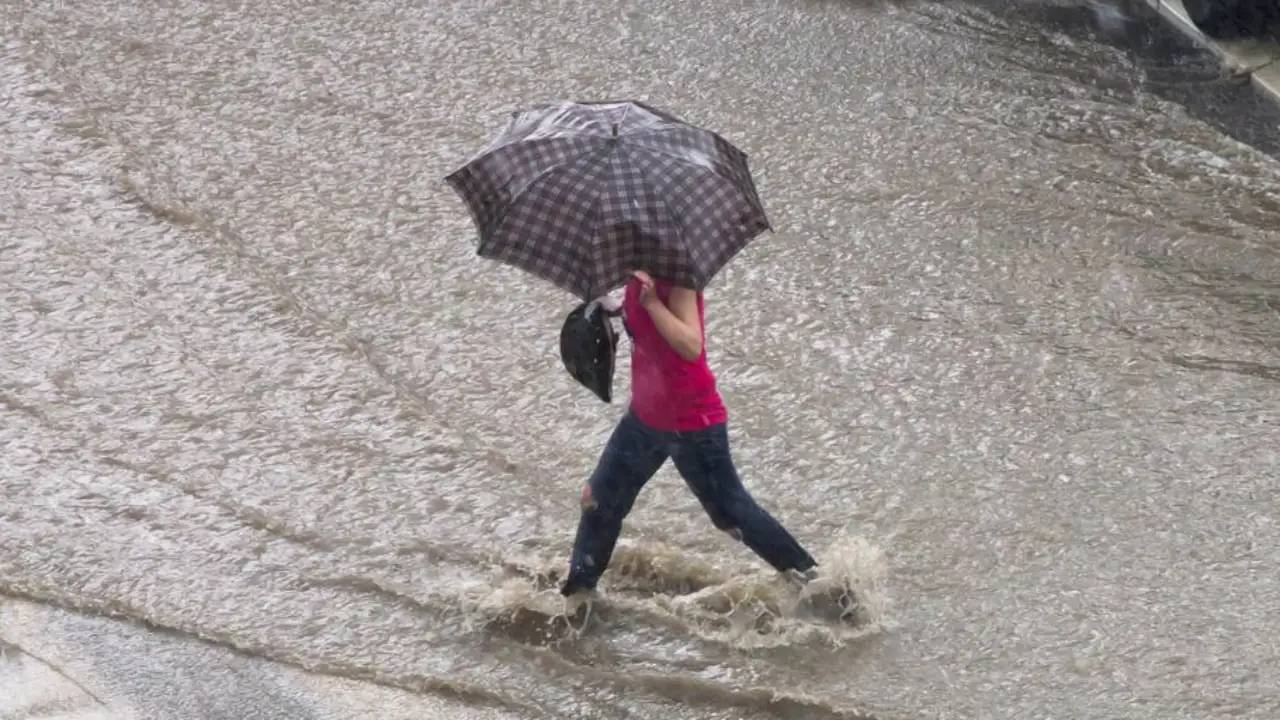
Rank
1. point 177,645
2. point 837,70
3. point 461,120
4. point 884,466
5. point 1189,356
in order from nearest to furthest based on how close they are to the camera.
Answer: point 177,645
point 884,466
point 1189,356
point 461,120
point 837,70

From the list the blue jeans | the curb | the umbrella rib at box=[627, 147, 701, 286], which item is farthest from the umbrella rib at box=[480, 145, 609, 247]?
the curb

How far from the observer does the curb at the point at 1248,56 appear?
25.4 feet

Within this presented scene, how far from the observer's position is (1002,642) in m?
4.59

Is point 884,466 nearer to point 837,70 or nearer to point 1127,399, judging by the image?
→ point 1127,399

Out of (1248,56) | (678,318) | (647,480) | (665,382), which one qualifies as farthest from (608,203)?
(1248,56)

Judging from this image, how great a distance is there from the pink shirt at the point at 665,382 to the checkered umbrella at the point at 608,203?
9.5 inches

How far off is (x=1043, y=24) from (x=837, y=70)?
48.6 inches

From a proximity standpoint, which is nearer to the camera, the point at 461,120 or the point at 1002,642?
the point at 1002,642

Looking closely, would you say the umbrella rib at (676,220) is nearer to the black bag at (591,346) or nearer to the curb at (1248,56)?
the black bag at (591,346)

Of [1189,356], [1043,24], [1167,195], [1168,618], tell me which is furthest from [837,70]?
[1168,618]

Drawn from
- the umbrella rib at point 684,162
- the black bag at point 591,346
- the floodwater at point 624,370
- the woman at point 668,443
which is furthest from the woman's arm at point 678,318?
the floodwater at point 624,370

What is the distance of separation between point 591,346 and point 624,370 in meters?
1.94

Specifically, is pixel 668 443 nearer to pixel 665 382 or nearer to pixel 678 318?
pixel 665 382

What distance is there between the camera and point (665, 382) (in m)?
4.08
